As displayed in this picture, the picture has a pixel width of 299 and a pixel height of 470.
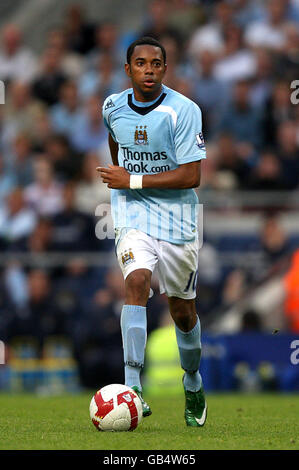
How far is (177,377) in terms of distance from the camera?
13352 mm

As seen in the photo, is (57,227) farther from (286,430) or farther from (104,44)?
(286,430)

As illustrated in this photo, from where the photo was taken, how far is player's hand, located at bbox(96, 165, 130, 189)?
278 inches

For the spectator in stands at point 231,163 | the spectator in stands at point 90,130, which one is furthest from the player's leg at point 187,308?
the spectator in stands at point 90,130

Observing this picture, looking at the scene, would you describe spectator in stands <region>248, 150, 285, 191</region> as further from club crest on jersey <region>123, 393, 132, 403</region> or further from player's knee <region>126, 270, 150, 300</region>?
club crest on jersey <region>123, 393, 132, 403</region>

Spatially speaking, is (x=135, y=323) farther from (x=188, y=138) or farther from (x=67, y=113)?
(x=67, y=113)

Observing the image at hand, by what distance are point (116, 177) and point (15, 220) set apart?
8354 mm

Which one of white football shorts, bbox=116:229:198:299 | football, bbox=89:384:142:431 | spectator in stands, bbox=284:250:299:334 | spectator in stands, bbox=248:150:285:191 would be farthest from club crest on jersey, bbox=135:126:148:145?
spectator in stands, bbox=248:150:285:191

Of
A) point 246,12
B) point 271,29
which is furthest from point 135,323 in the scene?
point 246,12

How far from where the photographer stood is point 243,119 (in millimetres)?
15344

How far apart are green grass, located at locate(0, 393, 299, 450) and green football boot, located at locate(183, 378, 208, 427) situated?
0.08m
